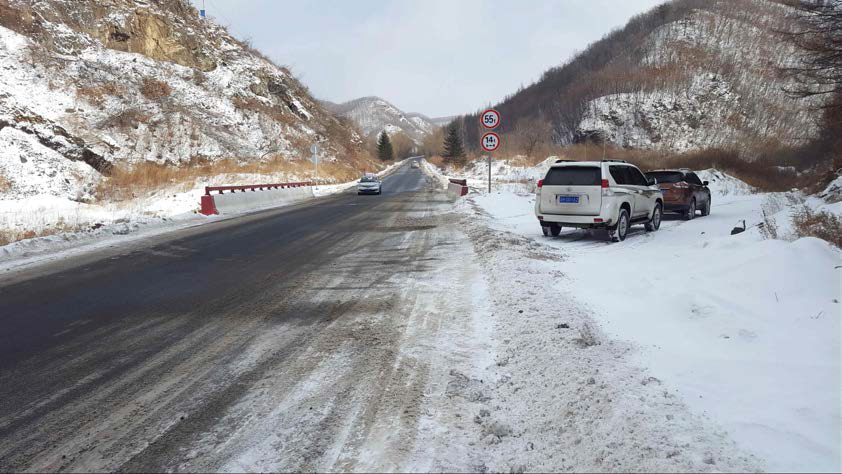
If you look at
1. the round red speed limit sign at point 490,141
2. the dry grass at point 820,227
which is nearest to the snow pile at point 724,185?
the round red speed limit sign at point 490,141

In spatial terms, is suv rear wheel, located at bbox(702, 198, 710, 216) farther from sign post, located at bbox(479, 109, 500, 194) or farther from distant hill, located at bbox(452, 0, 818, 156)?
distant hill, located at bbox(452, 0, 818, 156)

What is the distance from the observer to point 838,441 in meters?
2.55

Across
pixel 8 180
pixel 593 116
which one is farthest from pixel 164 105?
pixel 593 116

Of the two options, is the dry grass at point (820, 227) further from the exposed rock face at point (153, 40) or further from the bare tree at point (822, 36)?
the exposed rock face at point (153, 40)

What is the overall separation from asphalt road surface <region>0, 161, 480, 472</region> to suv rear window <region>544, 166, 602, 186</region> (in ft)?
12.0

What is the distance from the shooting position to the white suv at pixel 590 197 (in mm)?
10359

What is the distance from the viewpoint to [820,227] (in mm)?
7430

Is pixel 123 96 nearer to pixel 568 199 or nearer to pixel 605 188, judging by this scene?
pixel 568 199

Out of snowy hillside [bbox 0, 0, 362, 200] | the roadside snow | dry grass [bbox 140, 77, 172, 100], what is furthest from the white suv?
dry grass [bbox 140, 77, 172, 100]

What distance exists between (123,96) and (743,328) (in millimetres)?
43114

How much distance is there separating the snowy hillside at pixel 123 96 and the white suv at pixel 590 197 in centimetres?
2578

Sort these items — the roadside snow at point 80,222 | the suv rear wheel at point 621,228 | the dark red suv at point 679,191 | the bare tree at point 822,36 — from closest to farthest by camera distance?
the roadside snow at point 80,222 → the suv rear wheel at point 621,228 → the dark red suv at point 679,191 → the bare tree at point 822,36

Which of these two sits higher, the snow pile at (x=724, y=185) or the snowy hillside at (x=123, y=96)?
the snowy hillside at (x=123, y=96)

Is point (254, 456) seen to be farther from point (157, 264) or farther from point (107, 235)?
point (107, 235)
